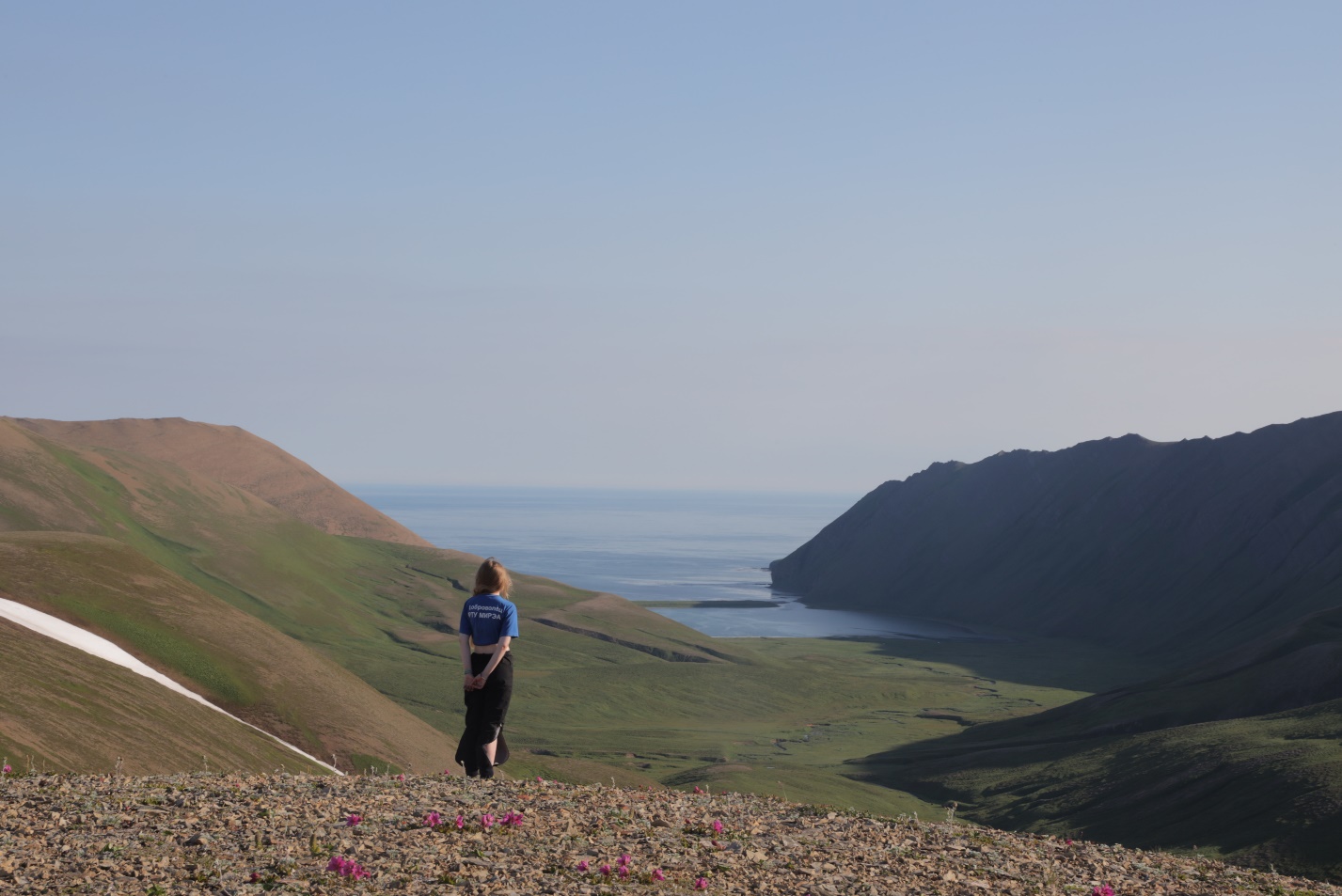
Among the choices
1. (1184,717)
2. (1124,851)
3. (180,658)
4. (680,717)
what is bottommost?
(680,717)

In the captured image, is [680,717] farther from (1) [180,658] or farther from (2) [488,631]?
(2) [488,631]

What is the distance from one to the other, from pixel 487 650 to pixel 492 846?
304 centimetres

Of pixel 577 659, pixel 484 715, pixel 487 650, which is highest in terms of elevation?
pixel 487 650

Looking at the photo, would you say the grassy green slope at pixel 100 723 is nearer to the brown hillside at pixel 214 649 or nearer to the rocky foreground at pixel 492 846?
the brown hillside at pixel 214 649

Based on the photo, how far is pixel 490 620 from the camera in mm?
15305

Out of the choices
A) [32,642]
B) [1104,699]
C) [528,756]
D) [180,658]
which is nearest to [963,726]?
[1104,699]

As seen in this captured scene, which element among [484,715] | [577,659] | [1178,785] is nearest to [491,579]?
[484,715]

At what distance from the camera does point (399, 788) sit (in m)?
15.8

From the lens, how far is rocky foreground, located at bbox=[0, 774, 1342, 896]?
11.7 m

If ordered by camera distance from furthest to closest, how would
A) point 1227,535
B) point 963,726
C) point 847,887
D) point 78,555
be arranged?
point 1227,535, point 963,726, point 78,555, point 847,887

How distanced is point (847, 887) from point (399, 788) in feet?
21.7

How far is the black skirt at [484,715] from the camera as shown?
50.9ft

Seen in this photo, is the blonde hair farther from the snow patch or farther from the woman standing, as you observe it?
the snow patch

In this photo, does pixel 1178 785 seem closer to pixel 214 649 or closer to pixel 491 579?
pixel 214 649
